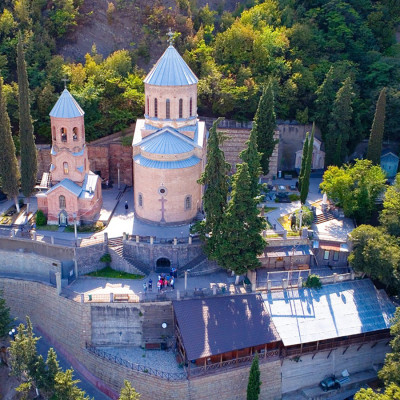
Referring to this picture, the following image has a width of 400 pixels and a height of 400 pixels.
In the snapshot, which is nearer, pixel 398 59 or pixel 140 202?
pixel 140 202

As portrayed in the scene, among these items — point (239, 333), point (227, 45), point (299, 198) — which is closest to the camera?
point (239, 333)

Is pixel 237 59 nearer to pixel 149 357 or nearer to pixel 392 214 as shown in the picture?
pixel 392 214

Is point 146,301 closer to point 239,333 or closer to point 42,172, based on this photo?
point 239,333

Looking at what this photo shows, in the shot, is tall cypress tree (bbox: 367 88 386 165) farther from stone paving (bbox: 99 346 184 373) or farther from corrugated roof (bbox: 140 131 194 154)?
stone paving (bbox: 99 346 184 373)

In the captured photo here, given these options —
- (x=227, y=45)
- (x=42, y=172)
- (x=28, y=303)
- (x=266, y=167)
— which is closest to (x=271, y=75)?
(x=227, y=45)

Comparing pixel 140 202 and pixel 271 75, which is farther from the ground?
pixel 271 75

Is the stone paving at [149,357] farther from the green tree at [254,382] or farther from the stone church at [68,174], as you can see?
the stone church at [68,174]

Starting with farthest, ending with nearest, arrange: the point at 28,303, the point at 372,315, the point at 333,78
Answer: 1. the point at 333,78
2. the point at 28,303
3. the point at 372,315
